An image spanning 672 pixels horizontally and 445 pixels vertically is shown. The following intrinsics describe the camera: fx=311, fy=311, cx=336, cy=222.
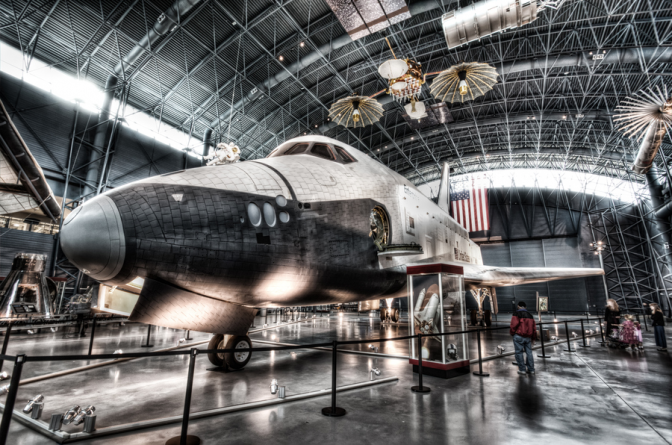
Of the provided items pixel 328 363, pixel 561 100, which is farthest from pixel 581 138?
pixel 328 363

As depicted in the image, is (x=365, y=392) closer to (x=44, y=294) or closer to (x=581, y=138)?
(x=44, y=294)

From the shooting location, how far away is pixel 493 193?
102 ft

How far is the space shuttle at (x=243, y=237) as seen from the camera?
2621mm

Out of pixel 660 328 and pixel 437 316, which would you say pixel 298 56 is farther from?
pixel 660 328

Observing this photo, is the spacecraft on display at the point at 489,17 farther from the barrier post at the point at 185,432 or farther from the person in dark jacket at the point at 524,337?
the barrier post at the point at 185,432

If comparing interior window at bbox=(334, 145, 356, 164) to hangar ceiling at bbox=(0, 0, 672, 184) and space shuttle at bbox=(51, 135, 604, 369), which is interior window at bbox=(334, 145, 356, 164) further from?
hangar ceiling at bbox=(0, 0, 672, 184)

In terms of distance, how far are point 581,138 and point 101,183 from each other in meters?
34.6

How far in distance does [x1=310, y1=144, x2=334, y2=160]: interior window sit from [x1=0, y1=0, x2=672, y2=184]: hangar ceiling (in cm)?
1140

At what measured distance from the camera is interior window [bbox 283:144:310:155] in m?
4.98

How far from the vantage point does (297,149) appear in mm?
5043

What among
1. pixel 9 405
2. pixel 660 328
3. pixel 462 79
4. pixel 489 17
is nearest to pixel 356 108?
pixel 462 79

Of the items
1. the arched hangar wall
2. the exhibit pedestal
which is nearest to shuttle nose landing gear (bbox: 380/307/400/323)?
the exhibit pedestal

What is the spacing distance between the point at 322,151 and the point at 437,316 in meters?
3.40

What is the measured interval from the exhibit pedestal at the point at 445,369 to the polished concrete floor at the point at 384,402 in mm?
168
